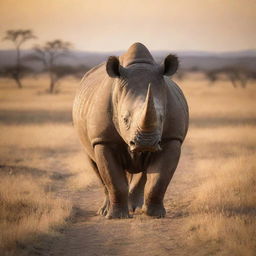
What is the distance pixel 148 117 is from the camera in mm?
5191

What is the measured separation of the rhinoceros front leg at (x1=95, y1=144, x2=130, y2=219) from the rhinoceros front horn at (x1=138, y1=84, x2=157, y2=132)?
3.35 ft

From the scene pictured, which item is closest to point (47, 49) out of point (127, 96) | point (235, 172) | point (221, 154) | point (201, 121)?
point (201, 121)

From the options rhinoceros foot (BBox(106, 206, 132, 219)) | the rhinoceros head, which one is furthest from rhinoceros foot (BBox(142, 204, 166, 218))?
the rhinoceros head

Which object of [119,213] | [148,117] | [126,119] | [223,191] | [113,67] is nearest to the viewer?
[148,117]

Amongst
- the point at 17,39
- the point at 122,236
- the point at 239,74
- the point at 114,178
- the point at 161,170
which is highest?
the point at 161,170

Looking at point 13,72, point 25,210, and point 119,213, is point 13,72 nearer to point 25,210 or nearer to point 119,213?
point 25,210

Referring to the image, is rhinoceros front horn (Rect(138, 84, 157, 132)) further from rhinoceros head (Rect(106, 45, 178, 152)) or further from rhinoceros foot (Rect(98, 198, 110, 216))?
rhinoceros foot (Rect(98, 198, 110, 216))

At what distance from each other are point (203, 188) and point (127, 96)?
8.22 ft

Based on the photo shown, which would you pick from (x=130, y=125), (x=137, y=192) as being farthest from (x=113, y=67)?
(x=137, y=192)

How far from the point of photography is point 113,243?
17.1ft

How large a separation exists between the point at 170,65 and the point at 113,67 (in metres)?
0.59

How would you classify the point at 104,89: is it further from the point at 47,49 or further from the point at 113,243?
the point at 47,49

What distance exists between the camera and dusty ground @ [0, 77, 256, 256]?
199 inches

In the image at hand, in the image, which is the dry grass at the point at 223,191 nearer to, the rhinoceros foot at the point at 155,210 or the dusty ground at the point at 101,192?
the dusty ground at the point at 101,192
